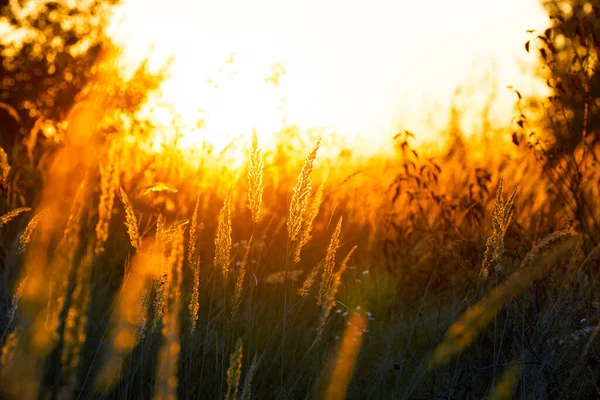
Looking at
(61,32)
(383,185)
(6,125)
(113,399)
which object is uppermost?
(61,32)

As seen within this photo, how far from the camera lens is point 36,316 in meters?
2.26

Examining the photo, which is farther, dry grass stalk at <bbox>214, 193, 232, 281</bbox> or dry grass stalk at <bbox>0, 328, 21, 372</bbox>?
dry grass stalk at <bbox>214, 193, 232, 281</bbox>

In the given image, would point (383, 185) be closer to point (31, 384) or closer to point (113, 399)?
point (113, 399)

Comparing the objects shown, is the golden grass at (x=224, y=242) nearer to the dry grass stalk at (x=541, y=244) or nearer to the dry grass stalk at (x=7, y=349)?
the dry grass stalk at (x=7, y=349)

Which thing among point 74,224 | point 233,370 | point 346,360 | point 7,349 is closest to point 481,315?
point 346,360

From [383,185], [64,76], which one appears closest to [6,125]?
[64,76]

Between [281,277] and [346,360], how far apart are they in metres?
0.74

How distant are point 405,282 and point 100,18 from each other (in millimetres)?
9357

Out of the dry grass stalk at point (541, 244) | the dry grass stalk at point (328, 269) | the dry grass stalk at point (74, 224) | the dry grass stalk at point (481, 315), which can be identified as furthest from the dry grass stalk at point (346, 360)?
the dry grass stalk at point (74, 224)

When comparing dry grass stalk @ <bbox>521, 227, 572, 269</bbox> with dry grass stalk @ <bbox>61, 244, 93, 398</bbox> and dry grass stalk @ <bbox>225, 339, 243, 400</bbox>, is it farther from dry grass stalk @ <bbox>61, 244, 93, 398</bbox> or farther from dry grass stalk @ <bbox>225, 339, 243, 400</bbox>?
dry grass stalk @ <bbox>61, 244, 93, 398</bbox>

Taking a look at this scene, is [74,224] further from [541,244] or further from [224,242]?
[541,244]

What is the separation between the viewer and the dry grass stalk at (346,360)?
217 cm

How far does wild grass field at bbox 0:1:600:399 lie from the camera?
5.71 ft

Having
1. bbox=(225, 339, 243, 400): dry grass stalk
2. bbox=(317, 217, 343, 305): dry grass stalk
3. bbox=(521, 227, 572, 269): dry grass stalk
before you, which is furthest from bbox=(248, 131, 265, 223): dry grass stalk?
bbox=(521, 227, 572, 269): dry grass stalk
